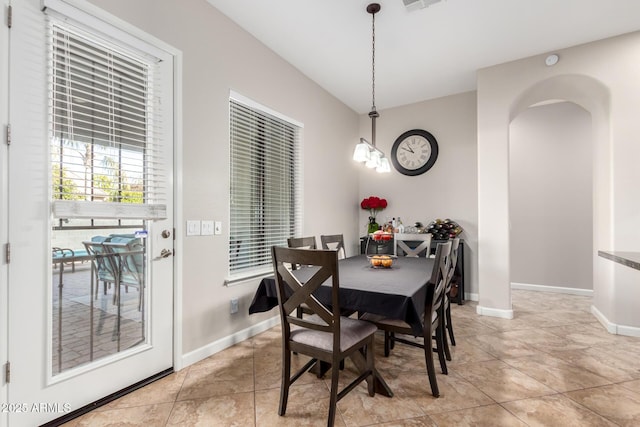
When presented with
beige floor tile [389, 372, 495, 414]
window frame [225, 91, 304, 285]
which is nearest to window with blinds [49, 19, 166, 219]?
window frame [225, 91, 304, 285]

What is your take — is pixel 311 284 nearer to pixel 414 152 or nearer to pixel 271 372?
pixel 271 372

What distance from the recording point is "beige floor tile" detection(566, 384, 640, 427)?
176 centimetres

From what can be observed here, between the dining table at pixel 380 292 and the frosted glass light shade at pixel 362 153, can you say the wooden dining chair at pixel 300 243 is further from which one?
the frosted glass light shade at pixel 362 153

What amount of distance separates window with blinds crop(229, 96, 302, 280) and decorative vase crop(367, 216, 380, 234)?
5.13 feet

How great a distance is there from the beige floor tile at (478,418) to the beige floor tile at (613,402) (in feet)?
1.79

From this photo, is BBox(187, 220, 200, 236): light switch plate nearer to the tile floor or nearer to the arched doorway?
the tile floor

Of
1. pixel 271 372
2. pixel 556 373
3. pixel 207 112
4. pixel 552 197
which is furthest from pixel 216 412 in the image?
pixel 552 197

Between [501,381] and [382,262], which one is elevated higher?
[382,262]

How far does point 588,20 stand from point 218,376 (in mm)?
4358

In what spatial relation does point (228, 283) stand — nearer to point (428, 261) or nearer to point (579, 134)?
point (428, 261)

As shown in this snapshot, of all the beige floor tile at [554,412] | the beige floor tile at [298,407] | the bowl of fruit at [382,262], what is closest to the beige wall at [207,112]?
the beige floor tile at [298,407]

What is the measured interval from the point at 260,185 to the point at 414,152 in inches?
105

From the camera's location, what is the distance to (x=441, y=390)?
79.7 inches

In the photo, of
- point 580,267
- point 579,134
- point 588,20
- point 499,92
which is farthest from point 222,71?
point 580,267
